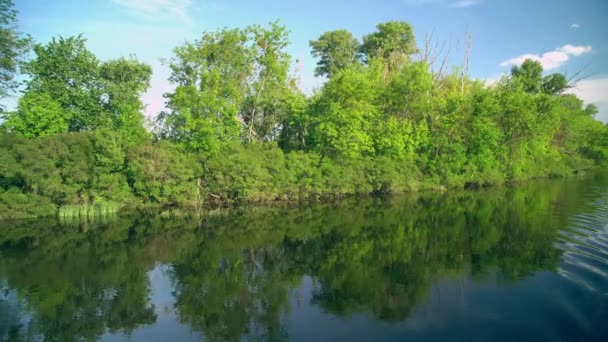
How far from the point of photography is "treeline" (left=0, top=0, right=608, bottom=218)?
29.4 meters

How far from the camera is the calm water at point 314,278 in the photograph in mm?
11812

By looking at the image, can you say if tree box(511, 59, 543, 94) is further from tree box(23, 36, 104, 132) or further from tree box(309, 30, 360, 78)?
tree box(23, 36, 104, 132)

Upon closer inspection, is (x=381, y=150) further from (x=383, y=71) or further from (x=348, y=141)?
(x=383, y=71)

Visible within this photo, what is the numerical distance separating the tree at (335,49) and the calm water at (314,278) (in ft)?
133

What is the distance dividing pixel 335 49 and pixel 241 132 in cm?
3175

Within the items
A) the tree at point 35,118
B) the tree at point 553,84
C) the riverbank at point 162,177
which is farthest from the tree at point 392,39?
the tree at point 35,118

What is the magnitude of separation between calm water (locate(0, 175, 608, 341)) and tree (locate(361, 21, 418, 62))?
3855 cm

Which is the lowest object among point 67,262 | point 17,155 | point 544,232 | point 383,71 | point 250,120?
point 67,262

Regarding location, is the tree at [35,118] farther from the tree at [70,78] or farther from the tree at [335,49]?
the tree at [335,49]

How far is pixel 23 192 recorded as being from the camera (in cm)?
2858

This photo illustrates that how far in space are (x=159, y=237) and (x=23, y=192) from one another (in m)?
13.2

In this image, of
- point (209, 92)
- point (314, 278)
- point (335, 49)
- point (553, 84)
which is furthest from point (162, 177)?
point (553, 84)

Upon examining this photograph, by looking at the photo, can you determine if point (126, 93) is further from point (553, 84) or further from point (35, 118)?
point (553, 84)

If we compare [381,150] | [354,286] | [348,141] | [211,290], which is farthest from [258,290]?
[381,150]
